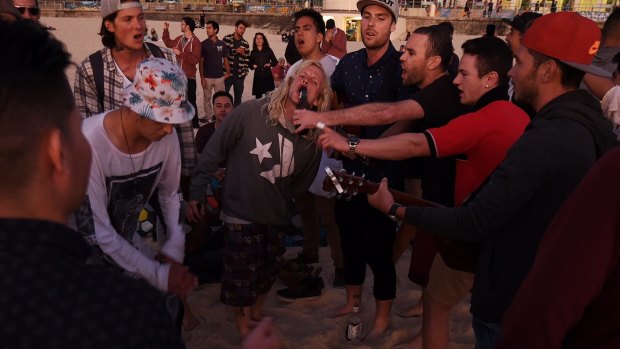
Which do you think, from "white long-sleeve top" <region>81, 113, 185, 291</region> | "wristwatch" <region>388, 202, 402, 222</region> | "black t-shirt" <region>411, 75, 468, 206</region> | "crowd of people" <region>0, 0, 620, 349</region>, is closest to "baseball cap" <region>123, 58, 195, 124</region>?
"crowd of people" <region>0, 0, 620, 349</region>

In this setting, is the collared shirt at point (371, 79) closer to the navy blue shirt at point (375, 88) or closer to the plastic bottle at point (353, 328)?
the navy blue shirt at point (375, 88)

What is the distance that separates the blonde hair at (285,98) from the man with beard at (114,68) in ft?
2.11

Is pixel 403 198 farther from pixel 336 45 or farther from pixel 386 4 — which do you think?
pixel 336 45

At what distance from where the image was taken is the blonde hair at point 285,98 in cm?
325

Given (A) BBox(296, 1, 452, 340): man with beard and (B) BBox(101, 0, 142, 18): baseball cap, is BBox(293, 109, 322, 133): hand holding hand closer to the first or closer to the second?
(A) BBox(296, 1, 452, 340): man with beard

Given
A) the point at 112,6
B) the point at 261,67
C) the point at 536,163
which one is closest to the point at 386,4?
the point at 112,6

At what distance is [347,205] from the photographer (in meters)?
3.80

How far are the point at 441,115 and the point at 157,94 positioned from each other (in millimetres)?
1803

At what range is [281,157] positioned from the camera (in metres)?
3.33

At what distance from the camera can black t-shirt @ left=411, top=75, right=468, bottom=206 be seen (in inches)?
121

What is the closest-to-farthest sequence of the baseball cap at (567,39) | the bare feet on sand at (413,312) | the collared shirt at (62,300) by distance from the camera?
1. the collared shirt at (62,300)
2. the baseball cap at (567,39)
3. the bare feet on sand at (413,312)

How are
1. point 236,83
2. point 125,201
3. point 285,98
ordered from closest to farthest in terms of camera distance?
point 125,201, point 285,98, point 236,83

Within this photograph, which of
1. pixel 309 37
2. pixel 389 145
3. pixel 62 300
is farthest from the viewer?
pixel 309 37

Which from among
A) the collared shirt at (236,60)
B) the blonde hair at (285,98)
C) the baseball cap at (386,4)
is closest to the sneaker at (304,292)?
the blonde hair at (285,98)
